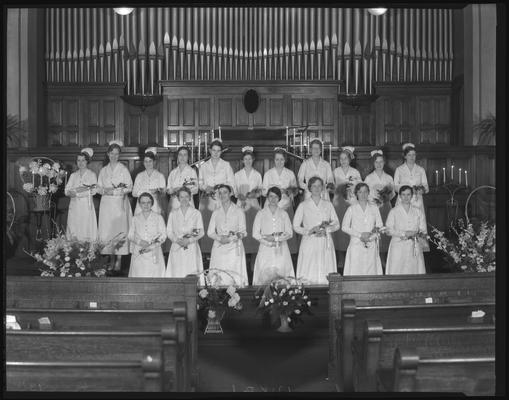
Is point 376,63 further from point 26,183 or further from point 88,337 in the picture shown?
point 88,337

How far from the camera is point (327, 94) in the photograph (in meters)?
14.7

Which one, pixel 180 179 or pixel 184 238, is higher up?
pixel 180 179

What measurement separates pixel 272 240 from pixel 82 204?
10.3ft

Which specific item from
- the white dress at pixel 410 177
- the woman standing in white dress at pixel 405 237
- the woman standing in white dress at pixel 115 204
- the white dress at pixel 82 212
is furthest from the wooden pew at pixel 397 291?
the white dress at pixel 82 212

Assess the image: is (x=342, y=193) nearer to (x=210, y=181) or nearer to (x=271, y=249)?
(x=271, y=249)

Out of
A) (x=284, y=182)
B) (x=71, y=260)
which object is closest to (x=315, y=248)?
(x=284, y=182)

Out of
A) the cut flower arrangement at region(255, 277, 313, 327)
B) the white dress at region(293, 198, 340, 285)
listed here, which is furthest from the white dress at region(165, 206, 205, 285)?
the cut flower arrangement at region(255, 277, 313, 327)

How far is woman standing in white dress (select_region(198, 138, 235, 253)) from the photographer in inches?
449

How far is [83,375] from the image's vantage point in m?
5.07

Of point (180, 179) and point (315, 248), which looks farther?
point (180, 179)

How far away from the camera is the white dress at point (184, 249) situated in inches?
403

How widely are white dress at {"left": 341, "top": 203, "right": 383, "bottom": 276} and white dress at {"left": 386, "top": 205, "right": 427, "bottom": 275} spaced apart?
21 centimetres

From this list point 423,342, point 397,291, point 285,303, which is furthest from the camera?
point 285,303

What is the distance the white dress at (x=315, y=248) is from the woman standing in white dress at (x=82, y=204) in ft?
10.4
